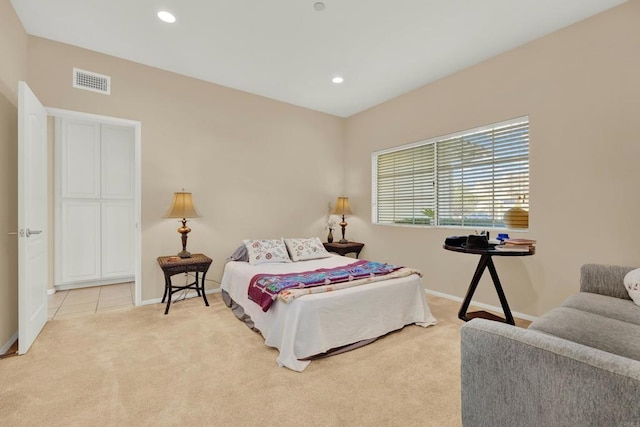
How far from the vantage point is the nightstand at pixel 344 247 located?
15.7 feet

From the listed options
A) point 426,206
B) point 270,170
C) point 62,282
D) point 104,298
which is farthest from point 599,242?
point 62,282

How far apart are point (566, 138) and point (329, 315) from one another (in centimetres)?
A: 277

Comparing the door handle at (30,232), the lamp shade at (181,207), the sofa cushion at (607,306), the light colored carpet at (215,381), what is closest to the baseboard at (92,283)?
the light colored carpet at (215,381)

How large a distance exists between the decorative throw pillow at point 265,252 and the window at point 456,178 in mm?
1875

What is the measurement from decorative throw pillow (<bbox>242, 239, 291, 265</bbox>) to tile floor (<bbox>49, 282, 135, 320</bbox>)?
158 cm

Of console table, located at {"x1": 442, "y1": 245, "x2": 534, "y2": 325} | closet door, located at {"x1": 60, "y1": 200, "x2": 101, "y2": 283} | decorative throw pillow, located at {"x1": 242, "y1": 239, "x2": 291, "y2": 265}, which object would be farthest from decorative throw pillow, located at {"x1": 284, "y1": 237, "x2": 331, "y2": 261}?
closet door, located at {"x1": 60, "y1": 200, "x2": 101, "y2": 283}

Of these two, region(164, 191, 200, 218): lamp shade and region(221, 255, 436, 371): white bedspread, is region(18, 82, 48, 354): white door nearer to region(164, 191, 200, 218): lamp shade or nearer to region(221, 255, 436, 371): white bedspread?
region(164, 191, 200, 218): lamp shade

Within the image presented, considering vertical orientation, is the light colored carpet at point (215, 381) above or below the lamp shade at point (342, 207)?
below

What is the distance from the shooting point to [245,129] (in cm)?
436

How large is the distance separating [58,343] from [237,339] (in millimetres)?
1516

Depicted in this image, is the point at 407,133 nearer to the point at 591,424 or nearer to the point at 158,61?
the point at 158,61

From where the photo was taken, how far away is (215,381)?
2.02 metres

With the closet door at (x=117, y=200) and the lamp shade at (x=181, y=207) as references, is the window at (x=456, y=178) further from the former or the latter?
the closet door at (x=117, y=200)

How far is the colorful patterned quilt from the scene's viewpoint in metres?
2.50
